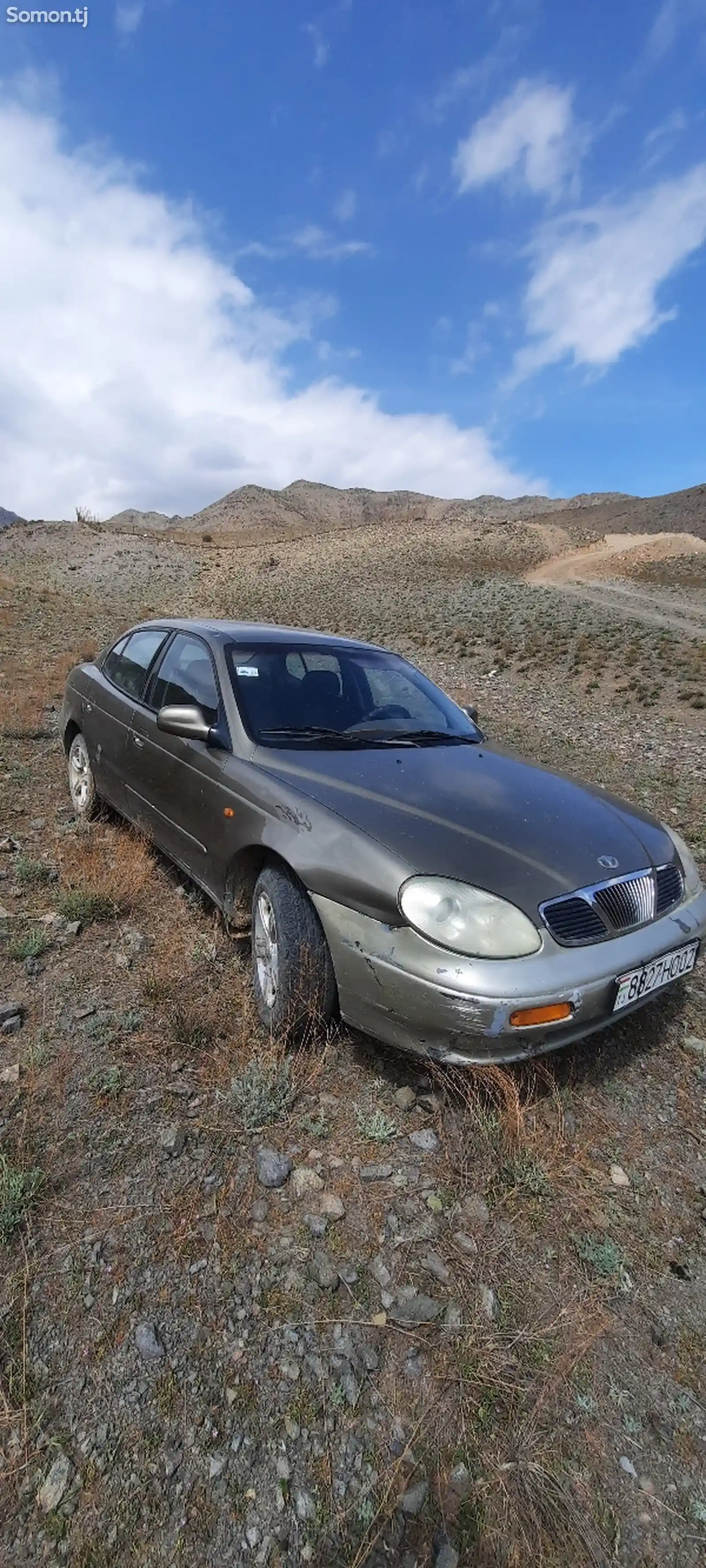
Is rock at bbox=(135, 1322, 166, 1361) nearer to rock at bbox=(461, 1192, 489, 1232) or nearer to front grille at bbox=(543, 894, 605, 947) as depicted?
rock at bbox=(461, 1192, 489, 1232)

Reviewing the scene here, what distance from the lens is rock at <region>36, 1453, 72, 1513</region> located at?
4.32 ft

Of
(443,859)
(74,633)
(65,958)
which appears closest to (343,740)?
(443,859)

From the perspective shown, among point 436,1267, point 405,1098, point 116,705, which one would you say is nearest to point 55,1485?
point 436,1267

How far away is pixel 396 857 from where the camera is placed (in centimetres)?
218

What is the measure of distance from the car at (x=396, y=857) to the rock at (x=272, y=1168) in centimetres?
43

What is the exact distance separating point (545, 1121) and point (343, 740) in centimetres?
166

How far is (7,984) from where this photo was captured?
9.45 ft

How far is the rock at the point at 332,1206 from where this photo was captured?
76.5 inches

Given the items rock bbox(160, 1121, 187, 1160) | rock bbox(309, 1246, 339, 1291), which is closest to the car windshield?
rock bbox(160, 1121, 187, 1160)

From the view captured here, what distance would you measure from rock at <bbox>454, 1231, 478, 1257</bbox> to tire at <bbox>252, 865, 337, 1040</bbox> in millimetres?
760

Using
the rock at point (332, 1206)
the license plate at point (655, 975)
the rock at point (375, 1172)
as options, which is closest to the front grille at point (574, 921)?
the license plate at point (655, 975)

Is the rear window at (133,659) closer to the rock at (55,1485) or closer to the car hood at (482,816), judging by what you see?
the car hood at (482,816)

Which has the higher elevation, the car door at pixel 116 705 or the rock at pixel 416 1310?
the car door at pixel 116 705

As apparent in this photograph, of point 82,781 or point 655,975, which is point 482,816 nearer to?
point 655,975
